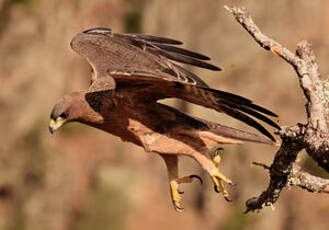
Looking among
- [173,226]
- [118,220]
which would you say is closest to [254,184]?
[173,226]

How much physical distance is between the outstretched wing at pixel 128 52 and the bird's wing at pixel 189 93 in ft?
1.39

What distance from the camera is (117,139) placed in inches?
734

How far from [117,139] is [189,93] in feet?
41.6

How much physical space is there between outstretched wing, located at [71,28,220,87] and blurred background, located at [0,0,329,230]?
7576 mm

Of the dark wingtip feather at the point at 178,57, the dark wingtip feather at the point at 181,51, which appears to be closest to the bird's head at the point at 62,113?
the dark wingtip feather at the point at 178,57

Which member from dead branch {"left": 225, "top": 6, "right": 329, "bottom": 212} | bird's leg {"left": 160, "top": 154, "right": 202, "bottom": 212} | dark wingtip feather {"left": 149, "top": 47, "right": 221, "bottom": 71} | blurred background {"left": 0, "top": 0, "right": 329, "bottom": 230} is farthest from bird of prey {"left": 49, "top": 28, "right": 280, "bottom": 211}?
blurred background {"left": 0, "top": 0, "right": 329, "bottom": 230}

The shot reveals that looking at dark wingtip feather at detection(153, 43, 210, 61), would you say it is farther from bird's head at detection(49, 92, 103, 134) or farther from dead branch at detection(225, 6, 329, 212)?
dead branch at detection(225, 6, 329, 212)

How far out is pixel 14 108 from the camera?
736 inches

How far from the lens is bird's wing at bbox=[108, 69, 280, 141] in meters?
5.76

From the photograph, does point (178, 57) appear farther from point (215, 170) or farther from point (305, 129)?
point (305, 129)

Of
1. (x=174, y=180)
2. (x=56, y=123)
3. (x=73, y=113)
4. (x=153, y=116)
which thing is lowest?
(x=174, y=180)

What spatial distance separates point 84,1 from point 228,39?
424cm

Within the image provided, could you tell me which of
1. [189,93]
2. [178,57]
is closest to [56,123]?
[189,93]

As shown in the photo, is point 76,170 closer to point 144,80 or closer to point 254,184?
point 254,184
